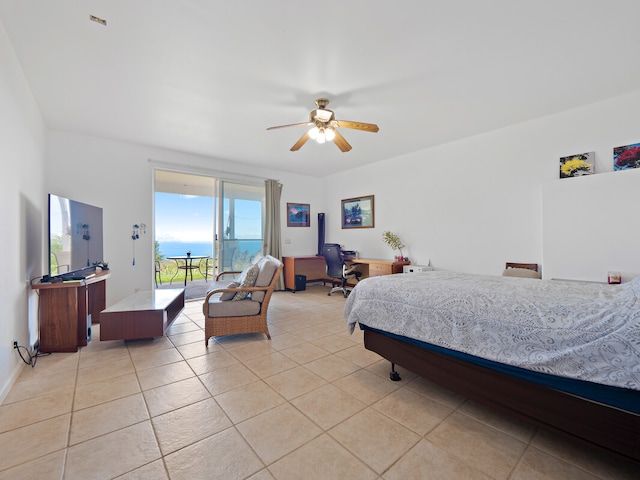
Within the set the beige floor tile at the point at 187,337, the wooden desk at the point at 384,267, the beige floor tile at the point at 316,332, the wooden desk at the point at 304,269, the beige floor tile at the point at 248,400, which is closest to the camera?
the beige floor tile at the point at 248,400

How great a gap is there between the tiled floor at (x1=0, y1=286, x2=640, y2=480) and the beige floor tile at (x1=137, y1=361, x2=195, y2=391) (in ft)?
0.05

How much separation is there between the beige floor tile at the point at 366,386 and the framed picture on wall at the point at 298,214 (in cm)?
442

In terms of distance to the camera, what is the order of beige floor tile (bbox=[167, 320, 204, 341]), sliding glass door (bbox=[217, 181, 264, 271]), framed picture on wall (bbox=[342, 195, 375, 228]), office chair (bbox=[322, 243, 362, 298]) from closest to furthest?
beige floor tile (bbox=[167, 320, 204, 341]), office chair (bbox=[322, 243, 362, 298]), sliding glass door (bbox=[217, 181, 264, 271]), framed picture on wall (bbox=[342, 195, 375, 228])

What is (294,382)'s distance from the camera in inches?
85.0

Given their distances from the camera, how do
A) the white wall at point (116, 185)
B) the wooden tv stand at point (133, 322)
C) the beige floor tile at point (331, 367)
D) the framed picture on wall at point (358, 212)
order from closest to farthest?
1. the beige floor tile at point (331, 367)
2. the wooden tv stand at point (133, 322)
3. the white wall at point (116, 185)
4. the framed picture on wall at point (358, 212)

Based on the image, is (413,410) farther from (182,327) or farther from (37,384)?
(182,327)

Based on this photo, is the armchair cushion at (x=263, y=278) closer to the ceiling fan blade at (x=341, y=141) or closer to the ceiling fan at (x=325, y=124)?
the ceiling fan at (x=325, y=124)

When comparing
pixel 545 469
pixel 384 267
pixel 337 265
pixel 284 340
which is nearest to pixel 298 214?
pixel 337 265

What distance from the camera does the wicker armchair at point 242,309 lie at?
295 cm

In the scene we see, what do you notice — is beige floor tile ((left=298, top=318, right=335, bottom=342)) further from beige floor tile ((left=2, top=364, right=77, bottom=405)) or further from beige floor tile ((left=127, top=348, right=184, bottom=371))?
beige floor tile ((left=2, top=364, right=77, bottom=405))

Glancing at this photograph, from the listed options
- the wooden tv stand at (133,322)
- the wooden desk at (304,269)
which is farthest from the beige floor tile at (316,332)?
the wooden desk at (304,269)

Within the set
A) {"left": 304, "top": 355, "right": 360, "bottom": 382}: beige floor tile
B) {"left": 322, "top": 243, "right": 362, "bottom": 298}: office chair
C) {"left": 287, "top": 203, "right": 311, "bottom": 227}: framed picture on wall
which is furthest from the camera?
{"left": 287, "top": 203, "right": 311, "bottom": 227}: framed picture on wall

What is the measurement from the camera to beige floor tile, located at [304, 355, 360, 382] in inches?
89.3

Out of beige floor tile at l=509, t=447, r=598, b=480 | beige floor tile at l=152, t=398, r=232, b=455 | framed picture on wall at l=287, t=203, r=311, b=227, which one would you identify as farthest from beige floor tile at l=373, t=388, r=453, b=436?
framed picture on wall at l=287, t=203, r=311, b=227
